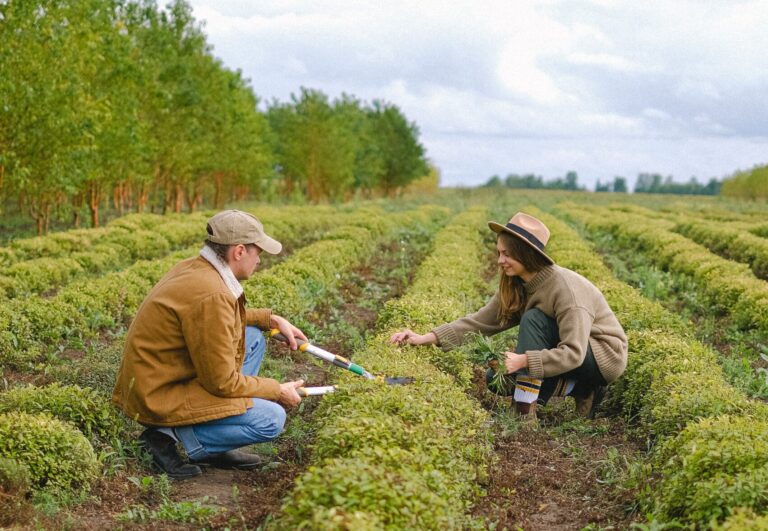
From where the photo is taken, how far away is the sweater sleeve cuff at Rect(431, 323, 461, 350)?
6.35 metres

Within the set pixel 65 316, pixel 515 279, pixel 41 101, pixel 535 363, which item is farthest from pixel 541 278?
pixel 41 101

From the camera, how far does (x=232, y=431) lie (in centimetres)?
495

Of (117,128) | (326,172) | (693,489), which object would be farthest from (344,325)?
(326,172)

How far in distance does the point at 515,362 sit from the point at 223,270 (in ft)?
7.65

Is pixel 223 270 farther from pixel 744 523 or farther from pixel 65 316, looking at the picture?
pixel 65 316

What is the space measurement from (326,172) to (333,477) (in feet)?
157

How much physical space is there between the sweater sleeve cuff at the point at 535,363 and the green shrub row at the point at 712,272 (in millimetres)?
5547

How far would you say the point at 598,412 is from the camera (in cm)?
672

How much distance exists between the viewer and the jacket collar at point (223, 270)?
4809mm

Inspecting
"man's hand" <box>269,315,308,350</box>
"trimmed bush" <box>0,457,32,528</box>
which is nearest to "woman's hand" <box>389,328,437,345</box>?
"man's hand" <box>269,315,308,350</box>

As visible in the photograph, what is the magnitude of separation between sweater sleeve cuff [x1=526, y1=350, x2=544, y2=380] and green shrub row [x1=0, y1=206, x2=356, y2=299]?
8.71m

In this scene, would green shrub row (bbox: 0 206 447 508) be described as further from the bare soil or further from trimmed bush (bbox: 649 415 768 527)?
trimmed bush (bbox: 649 415 768 527)

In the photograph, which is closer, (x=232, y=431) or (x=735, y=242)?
(x=232, y=431)

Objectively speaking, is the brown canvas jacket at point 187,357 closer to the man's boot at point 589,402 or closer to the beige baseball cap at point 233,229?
the beige baseball cap at point 233,229
